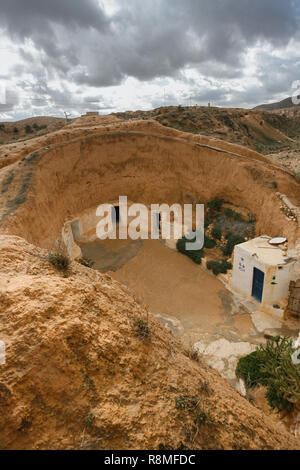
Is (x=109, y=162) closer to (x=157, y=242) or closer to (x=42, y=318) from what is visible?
(x=157, y=242)

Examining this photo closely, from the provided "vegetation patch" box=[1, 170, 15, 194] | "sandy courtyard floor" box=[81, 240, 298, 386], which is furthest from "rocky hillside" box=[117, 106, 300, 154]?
"vegetation patch" box=[1, 170, 15, 194]

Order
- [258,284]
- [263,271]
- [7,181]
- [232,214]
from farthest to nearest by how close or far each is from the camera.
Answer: [232,214] < [7,181] < [258,284] < [263,271]

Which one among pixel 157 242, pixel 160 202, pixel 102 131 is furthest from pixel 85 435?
pixel 102 131

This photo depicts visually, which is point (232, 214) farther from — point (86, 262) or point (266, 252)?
point (86, 262)

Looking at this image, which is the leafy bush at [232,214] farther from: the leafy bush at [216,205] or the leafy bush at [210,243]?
the leafy bush at [210,243]

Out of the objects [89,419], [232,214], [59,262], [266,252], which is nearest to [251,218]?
[232,214]

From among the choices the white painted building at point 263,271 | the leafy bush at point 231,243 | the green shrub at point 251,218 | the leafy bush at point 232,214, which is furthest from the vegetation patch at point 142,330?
the leafy bush at point 232,214
